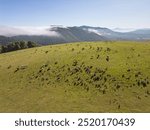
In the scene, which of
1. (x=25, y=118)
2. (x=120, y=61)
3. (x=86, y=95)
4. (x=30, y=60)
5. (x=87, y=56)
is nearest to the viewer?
(x=25, y=118)

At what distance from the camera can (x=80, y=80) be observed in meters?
42.3

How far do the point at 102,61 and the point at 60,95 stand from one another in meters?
13.9

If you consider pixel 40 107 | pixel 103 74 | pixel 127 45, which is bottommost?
pixel 40 107

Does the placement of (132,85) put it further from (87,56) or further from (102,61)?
(87,56)

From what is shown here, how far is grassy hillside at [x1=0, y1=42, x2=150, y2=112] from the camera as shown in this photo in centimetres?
3447

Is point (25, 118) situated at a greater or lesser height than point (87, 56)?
lesser

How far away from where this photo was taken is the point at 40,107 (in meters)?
34.4

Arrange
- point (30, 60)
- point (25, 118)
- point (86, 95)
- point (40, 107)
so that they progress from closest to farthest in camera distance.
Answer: point (25, 118) < point (40, 107) < point (86, 95) < point (30, 60)

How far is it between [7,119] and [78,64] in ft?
84.5

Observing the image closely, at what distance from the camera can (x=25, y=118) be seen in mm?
24375

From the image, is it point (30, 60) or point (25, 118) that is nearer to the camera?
point (25, 118)

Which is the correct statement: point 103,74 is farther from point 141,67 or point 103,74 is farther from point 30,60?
point 30,60

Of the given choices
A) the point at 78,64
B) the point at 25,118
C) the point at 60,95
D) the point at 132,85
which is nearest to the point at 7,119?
the point at 25,118

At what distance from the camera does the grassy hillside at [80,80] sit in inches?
1357
